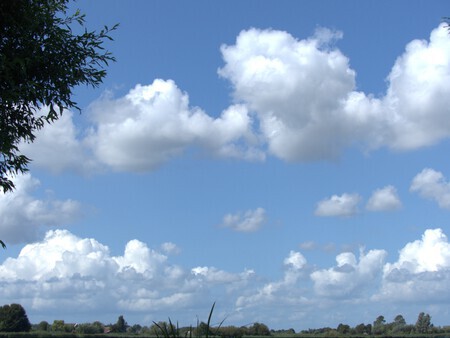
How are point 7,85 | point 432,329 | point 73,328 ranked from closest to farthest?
point 7,85
point 432,329
point 73,328

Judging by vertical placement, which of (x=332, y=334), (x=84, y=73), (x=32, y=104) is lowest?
(x=332, y=334)

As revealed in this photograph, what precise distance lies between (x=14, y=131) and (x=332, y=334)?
10468 cm

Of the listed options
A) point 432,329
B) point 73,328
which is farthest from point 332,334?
point 73,328

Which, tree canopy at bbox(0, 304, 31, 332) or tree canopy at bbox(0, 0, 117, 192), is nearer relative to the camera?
tree canopy at bbox(0, 0, 117, 192)

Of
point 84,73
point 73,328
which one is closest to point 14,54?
point 84,73

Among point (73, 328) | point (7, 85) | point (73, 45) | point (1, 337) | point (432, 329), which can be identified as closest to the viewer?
point (7, 85)

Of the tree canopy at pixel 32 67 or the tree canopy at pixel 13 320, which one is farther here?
the tree canopy at pixel 13 320

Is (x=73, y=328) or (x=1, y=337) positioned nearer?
(x=1, y=337)

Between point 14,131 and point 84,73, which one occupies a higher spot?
point 84,73

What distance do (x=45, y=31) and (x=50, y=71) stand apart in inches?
54.6

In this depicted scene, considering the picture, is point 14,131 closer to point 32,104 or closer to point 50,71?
point 32,104

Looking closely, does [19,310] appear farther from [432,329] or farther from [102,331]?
[432,329]

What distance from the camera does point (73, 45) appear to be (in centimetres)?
1905

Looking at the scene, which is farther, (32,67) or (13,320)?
(13,320)
